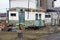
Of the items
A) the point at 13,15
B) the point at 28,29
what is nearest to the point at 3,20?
the point at 13,15

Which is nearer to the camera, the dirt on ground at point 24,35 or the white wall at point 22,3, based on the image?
the dirt on ground at point 24,35

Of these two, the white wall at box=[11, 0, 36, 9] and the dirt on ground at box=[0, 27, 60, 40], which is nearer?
the dirt on ground at box=[0, 27, 60, 40]

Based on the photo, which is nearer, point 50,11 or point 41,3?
point 50,11

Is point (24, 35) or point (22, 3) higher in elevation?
point (22, 3)

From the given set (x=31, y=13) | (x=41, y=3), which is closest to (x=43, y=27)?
(x=31, y=13)

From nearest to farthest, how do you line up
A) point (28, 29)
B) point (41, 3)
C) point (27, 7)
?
point (28, 29) < point (27, 7) < point (41, 3)

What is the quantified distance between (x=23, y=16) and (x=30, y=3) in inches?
155

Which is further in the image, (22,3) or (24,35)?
(22,3)

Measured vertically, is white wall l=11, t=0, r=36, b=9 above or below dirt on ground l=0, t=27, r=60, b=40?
above

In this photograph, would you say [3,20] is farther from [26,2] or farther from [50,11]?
[50,11]

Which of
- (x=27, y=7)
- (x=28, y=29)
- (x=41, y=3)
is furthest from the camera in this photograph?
(x=41, y=3)

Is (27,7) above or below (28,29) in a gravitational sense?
above

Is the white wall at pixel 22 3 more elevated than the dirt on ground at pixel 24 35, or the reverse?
the white wall at pixel 22 3

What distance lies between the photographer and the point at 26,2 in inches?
1484
